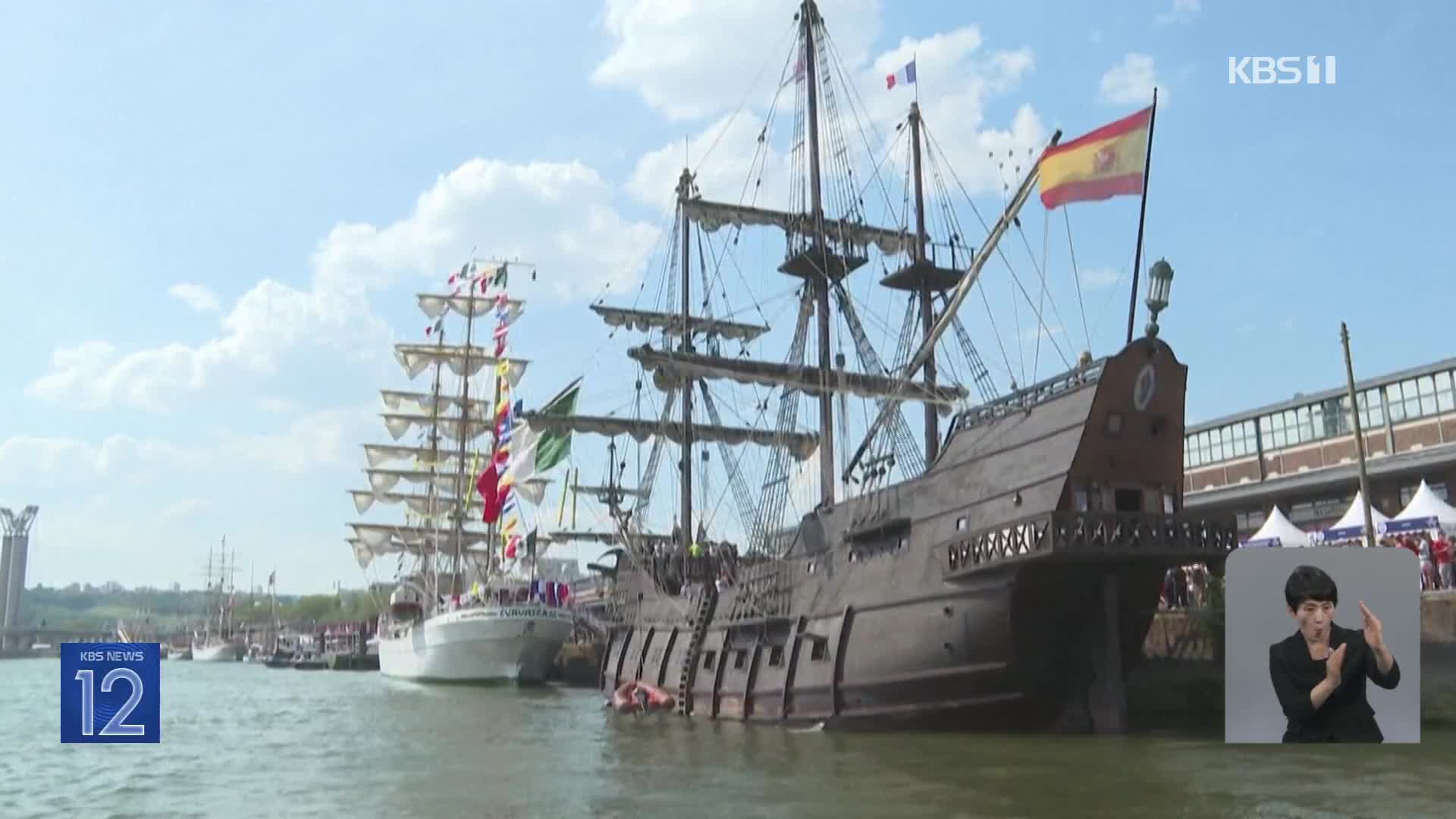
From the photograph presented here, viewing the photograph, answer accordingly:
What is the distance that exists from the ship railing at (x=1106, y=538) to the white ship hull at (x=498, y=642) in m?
34.2

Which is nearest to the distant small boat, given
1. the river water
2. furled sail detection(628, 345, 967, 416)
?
furled sail detection(628, 345, 967, 416)

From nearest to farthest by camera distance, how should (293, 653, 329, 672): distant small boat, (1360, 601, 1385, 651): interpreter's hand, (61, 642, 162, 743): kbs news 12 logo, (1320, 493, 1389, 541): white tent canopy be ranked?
(1360, 601, 1385, 651): interpreter's hand, (61, 642, 162, 743): kbs news 12 logo, (1320, 493, 1389, 541): white tent canopy, (293, 653, 329, 672): distant small boat

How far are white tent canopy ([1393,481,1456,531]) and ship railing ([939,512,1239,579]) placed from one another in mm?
10220

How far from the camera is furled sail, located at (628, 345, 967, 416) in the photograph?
30.3 metres

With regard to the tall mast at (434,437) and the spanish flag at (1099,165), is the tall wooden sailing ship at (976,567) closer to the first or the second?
the spanish flag at (1099,165)

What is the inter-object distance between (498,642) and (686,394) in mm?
16352

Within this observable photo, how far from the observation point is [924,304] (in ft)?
110

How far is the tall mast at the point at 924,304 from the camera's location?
32.1 m

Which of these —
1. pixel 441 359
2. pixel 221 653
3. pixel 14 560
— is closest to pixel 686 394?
pixel 441 359

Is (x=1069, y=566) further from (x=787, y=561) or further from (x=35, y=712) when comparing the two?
(x=35, y=712)

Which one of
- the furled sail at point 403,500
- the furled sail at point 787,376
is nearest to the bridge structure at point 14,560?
the furled sail at point 403,500

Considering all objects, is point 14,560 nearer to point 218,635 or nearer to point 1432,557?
point 218,635

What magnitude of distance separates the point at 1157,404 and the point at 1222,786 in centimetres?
722

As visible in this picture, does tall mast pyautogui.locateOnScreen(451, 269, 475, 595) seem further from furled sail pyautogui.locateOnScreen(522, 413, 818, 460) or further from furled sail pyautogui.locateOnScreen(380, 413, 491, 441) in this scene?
furled sail pyautogui.locateOnScreen(522, 413, 818, 460)
